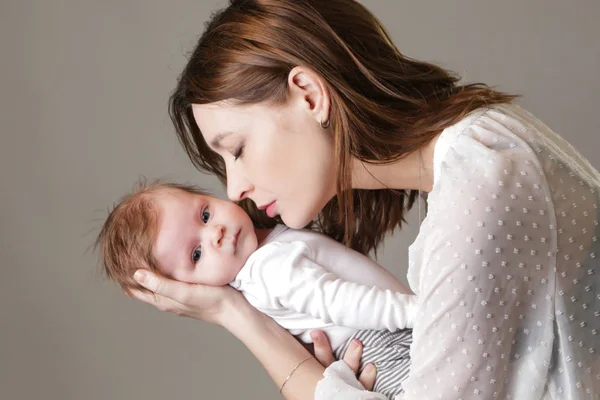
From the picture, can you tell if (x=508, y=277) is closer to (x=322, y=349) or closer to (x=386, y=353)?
(x=386, y=353)

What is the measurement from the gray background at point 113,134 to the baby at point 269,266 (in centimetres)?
122

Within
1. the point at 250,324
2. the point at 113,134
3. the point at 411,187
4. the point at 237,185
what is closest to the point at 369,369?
the point at 250,324

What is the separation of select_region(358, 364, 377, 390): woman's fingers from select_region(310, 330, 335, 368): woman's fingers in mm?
135

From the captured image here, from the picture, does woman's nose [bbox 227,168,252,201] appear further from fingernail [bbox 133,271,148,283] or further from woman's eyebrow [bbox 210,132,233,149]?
fingernail [bbox 133,271,148,283]

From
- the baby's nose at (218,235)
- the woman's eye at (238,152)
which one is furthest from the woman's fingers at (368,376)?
the woman's eye at (238,152)

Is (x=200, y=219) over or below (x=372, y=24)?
below

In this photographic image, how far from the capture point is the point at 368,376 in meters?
2.11

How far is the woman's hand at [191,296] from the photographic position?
7.45ft

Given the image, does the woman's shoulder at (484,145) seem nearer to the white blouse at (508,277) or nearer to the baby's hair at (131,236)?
→ the white blouse at (508,277)

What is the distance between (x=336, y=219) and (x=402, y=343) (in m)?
0.49

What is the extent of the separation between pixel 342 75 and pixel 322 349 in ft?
2.28

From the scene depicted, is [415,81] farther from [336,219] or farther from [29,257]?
[29,257]

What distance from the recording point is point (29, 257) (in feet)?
11.5

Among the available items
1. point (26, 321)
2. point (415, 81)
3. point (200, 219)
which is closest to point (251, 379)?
point (26, 321)
